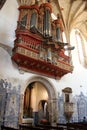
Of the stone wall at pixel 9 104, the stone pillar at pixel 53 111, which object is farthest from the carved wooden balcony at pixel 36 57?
the stone pillar at pixel 53 111

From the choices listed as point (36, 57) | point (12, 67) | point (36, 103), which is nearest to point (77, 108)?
point (36, 103)

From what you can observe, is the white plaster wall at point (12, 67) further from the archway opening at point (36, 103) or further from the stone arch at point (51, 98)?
the archway opening at point (36, 103)

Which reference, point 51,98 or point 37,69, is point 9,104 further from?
point 51,98

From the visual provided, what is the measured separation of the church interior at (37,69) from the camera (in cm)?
806

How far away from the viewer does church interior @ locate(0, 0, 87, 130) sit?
8.06 metres

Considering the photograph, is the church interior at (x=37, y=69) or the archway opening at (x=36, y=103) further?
the archway opening at (x=36, y=103)

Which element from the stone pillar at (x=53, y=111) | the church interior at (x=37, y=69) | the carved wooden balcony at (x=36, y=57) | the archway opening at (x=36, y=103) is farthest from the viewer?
the archway opening at (x=36, y=103)

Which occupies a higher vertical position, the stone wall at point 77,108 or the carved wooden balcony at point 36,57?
the carved wooden balcony at point 36,57

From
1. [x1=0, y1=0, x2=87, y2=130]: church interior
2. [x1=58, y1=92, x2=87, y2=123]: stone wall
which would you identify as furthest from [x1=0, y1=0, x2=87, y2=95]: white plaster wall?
[x1=58, y1=92, x2=87, y2=123]: stone wall

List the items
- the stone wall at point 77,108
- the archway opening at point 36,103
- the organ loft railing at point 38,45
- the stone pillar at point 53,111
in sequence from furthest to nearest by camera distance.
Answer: the archway opening at point 36,103 → the stone wall at point 77,108 → the stone pillar at point 53,111 → the organ loft railing at point 38,45

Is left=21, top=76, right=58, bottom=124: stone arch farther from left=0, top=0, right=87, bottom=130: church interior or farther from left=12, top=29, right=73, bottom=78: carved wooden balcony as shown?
left=12, top=29, right=73, bottom=78: carved wooden balcony

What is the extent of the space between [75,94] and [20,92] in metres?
4.38

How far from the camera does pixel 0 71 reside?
7.98 metres

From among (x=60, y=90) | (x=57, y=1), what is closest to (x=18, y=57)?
(x=60, y=90)
